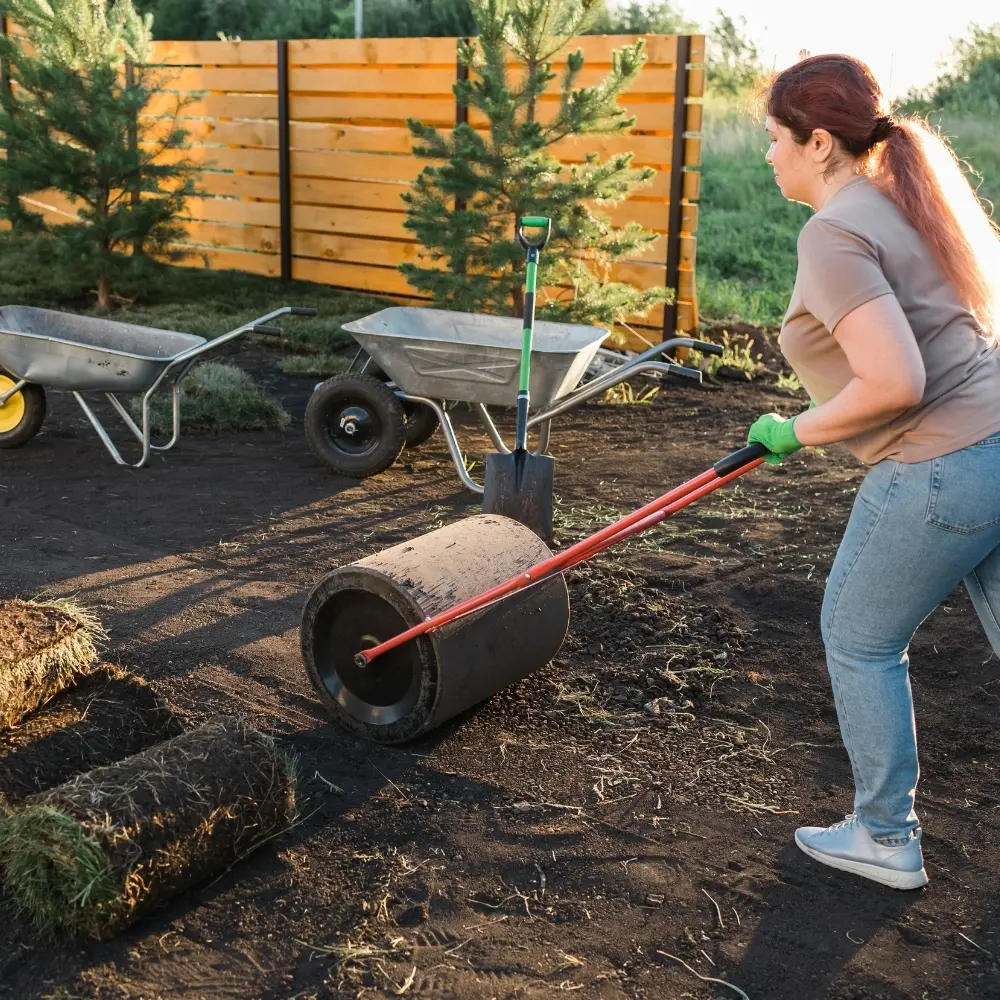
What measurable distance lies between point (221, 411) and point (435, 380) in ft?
5.85

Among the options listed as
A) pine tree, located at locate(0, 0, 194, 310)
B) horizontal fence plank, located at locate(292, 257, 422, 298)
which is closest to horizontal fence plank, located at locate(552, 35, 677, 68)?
horizontal fence plank, located at locate(292, 257, 422, 298)

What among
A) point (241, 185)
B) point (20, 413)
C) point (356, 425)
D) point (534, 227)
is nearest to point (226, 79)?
point (241, 185)

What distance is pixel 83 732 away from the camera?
3043mm

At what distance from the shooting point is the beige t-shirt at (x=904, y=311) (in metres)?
2.19

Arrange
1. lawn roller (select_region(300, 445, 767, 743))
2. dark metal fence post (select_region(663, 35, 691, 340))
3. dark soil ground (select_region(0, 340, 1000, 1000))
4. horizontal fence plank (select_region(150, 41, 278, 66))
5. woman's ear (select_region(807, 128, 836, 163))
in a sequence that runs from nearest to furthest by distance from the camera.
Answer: woman's ear (select_region(807, 128, 836, 163)) < dark soil ground (select_region(0, 340, 1000, 1000)) < lawn roller (select_region(300, 445, 767, 743)) < dark metal fence post (select_region(663, 35, 691, 340)) < horizontal fence plank (select_region(150, 41, 278, 66))

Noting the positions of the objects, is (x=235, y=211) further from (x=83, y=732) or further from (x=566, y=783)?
(x=566, y=783)

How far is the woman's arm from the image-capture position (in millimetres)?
2162

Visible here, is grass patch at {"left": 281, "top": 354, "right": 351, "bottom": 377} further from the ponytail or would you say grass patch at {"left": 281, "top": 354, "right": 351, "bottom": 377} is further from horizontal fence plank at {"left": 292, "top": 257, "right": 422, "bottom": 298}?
the ponytail

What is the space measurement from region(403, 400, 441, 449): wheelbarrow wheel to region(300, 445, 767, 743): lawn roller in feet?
8.84

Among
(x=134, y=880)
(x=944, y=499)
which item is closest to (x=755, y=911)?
(x=944, y=499)

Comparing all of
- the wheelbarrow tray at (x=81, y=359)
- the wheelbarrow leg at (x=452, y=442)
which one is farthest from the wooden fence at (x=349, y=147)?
the wheelbarrow tray at (x=81, y=359)

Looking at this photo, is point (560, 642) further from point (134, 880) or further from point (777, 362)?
point (777, 362)

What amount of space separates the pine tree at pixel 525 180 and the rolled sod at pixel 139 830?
15.9 ft

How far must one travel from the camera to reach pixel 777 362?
27.8 feet
